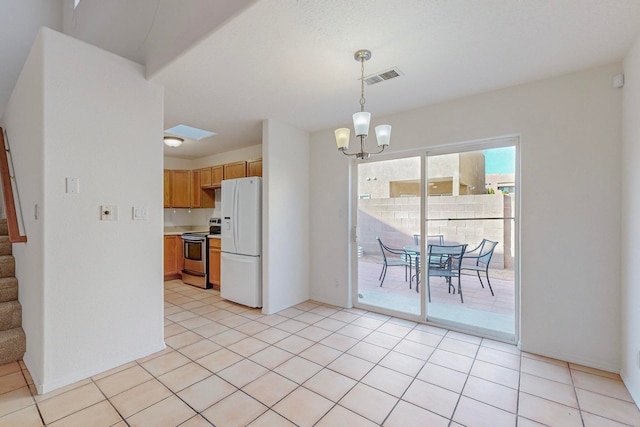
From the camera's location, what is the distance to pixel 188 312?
3.72m

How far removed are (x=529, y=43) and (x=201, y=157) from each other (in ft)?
18.6

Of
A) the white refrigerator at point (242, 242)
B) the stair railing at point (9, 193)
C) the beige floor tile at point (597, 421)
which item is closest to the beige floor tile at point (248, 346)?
the white refrigerator at point (242, 242)

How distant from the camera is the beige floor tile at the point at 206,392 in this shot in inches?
75.7

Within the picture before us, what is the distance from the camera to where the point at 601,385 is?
212 centimetres

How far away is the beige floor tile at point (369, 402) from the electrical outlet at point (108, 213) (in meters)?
2.26

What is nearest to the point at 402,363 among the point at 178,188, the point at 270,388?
the point at 270,388

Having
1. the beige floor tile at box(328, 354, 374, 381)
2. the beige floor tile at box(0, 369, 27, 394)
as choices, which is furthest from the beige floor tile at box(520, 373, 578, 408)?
the beige floor tile at box(0, 369, 27, 394)

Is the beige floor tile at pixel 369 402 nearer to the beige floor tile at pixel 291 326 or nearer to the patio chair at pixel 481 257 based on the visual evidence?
the beige floor tile at pixel 291 326

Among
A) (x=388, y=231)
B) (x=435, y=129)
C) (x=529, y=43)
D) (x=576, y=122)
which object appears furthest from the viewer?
(x=388, y=231)

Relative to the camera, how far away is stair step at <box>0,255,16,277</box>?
2.85 m

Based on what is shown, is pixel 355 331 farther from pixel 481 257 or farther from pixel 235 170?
pixel 235 170

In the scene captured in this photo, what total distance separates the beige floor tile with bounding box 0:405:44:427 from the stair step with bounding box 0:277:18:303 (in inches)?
57.3

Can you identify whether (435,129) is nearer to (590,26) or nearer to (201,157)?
(590,26)

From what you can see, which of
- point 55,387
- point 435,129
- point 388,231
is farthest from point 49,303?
point 435,129
